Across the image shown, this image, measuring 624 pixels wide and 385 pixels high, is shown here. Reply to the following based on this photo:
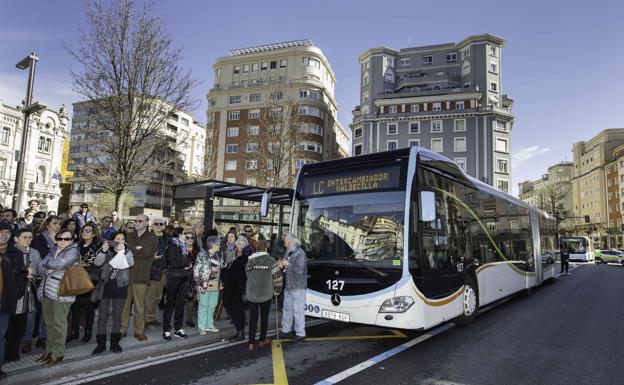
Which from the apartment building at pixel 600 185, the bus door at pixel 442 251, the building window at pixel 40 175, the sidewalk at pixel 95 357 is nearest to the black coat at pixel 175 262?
the sidewalk at pixel 95 357

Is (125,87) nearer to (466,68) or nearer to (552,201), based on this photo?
(466,68)

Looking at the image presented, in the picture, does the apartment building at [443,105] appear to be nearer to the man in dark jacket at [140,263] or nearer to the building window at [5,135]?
the building window at [5,135]

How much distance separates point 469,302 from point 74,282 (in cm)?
691

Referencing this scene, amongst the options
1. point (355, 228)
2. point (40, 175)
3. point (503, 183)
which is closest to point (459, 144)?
point (503, 183)

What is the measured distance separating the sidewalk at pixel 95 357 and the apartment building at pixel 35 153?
168ft

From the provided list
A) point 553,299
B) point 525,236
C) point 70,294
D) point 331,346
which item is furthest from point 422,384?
point 553,299

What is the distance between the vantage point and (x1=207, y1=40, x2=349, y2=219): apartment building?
189 feet

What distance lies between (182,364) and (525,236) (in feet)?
36.0

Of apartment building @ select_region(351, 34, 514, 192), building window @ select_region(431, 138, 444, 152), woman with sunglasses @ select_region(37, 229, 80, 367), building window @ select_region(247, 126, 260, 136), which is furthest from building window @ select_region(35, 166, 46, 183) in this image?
woman with sunglasses @ select_region(37, 229, 80, 367)

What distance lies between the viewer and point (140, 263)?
6535mm

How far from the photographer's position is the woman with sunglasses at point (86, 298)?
635cm

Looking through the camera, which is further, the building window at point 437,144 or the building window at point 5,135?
the building window at point 437,144

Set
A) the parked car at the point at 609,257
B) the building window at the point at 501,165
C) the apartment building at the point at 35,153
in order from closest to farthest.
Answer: the parked car at the point at 609,257 < the apartment building at the point at 35,153 < the building window at the point at 501,165

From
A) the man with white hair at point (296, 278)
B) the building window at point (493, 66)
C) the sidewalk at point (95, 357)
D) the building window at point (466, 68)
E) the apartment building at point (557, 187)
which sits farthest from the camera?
the apartment building at point (557, 187)
